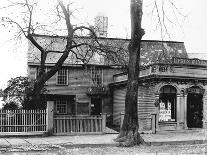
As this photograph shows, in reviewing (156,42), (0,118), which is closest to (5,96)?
(0,118)

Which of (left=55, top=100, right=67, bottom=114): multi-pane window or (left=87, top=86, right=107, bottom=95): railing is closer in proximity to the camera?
(left=55, top=100, right=67, bottom=114): multi-pane window

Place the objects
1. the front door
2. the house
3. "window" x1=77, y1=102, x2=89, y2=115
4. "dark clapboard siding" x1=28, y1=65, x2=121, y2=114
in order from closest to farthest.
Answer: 1. the house
2. the front door
3. "dark clapboard siding" x1=28, y1=65, x2=121, y2=114
4. "window" x1=77, y1=102, x2=89, y2=115

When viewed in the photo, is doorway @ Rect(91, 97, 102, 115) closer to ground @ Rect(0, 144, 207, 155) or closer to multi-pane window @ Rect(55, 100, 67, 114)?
multi-pane window @ Rect(55, 100, 67, 114)

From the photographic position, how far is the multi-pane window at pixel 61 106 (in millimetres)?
34341

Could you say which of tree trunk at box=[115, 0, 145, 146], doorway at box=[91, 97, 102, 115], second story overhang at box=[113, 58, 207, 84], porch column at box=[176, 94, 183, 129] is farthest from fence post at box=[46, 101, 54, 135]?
doorway at box=[91, 97, 102, 115]

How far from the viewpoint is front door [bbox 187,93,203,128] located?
27359 mm

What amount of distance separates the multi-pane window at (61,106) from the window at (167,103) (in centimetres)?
1136

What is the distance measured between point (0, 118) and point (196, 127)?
48.4 feet

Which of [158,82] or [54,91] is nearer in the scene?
[158,82]

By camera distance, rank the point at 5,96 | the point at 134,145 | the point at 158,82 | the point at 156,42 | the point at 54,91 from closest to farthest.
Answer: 1. the point at 134,145
2. the point at 5,96
3. the point at 158,82
4. the point at 54,91
5. the point at 156,42

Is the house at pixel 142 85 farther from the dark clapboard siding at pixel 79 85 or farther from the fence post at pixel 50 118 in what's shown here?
the fence post at pixel 50 118

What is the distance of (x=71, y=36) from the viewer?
890 inches

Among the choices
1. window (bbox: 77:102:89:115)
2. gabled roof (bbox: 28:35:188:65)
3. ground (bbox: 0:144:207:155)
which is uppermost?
gabled roof (bbox: 28:35:188:65)

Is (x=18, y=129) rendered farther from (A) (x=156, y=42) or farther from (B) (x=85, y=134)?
(A) (x=156, y=42)
